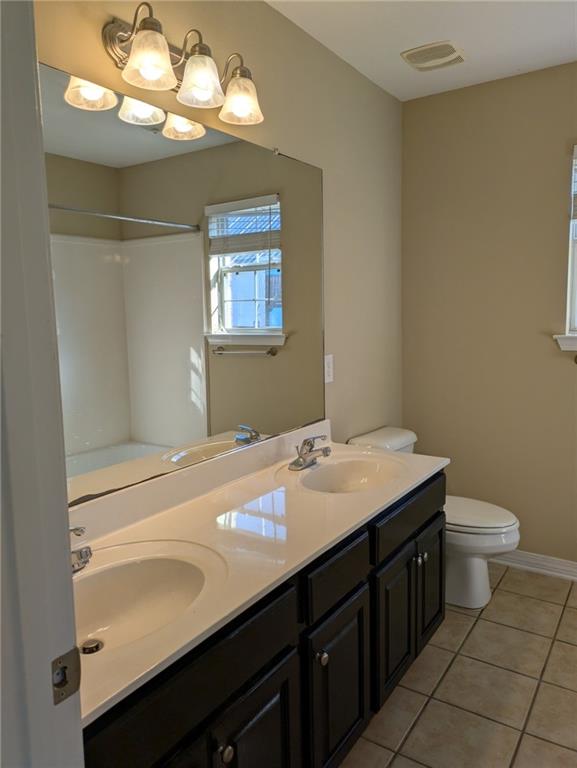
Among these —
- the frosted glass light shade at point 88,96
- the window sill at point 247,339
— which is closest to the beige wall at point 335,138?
the frosted glass light shade at point 88,96

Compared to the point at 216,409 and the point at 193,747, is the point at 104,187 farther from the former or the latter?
the point at 193,747

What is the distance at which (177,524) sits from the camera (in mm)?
1591

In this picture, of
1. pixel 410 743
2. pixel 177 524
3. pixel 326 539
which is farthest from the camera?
pixel 410 743

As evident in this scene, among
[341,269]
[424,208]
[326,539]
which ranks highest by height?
[424,208]

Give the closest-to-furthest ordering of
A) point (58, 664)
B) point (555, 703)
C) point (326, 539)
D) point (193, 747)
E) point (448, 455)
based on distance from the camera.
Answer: point (58, 664) < point (193, 747) < point (326, 539) < point (555, 703) < point (448, 455)

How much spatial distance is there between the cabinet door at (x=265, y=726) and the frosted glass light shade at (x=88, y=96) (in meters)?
1.44

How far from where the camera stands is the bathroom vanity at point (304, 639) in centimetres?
102

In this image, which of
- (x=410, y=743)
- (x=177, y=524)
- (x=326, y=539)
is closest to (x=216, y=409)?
(x=177, y=524)

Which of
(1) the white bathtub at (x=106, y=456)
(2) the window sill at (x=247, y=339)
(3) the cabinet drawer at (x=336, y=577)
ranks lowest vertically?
(3) the cabinet drawer at (x=336, y=577)

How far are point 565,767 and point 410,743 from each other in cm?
47

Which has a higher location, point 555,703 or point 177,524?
point 177,524

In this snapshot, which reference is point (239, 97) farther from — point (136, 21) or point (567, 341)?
point (567, 341)

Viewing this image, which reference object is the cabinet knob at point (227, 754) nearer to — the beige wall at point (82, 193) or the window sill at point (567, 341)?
the beige wall at point (82, 193)

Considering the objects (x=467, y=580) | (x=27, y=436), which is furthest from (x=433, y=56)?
(x=27, y=436)
